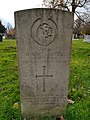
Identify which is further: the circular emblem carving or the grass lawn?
the grass lawn

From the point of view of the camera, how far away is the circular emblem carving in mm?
3559

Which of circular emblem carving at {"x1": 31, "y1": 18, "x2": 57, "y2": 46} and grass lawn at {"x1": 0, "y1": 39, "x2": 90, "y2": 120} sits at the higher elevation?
circular emblem carving at {"x1": 31, "y1": 18, "x2": 57, "y2": 46}

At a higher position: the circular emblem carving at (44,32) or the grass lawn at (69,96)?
the circular emblem carving at (44,32)

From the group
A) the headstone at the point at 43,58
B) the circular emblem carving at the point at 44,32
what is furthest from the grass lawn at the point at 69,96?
the circular emblem carving at the point at 44,32

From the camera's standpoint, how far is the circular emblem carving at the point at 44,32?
3559 mm

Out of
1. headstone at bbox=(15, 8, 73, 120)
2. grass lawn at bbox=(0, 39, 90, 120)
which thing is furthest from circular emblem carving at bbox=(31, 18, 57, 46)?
grass lawn at bbox=(0, 39, 90, 120)

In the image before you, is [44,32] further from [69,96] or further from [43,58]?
[69,96]

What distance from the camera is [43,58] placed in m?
3.70

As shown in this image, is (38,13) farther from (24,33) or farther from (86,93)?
(86,93)

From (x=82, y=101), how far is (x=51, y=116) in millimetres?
930

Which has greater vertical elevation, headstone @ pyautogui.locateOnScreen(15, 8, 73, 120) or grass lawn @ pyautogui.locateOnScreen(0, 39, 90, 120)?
headstone @ pyautogui.locateOnScreen(15, 8, 73, 120)

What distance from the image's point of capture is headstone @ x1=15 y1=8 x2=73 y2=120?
3545mm

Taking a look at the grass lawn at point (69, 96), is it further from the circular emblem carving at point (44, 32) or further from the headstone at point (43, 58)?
the circular emblem carving at point (44, 32)

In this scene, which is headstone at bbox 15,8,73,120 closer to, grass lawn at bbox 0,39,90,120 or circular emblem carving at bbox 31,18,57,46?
circular emblem carving at bbox 31,18,57,46
